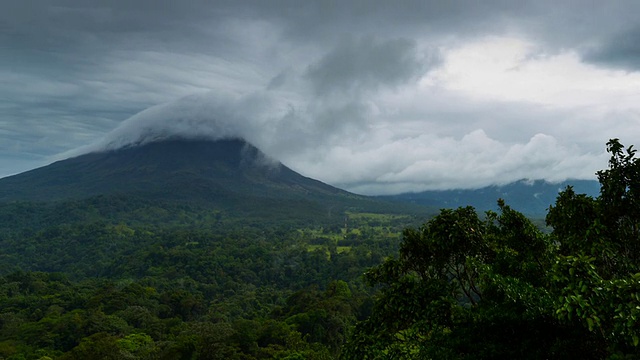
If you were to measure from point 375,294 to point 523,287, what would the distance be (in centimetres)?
997

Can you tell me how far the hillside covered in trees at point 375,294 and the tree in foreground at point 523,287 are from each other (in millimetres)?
27

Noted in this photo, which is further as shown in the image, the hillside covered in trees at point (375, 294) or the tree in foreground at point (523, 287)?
the hillside covered in trees at point (375, 294)

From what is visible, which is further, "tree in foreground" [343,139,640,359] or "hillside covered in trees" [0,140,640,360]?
"hillside covered in trees" [0,140,640,360]

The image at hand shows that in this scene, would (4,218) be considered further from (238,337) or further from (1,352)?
(238,337)

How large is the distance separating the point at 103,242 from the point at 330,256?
8721 centimetres

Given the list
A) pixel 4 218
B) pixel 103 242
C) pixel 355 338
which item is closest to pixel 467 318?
pixel 355 338

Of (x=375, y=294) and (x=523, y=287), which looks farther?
Answer: (x=375, y=294)

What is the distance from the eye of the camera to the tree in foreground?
536cm

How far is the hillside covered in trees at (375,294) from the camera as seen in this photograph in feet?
22.3

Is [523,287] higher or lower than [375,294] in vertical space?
higher

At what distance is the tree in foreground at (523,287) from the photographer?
17.6 feet

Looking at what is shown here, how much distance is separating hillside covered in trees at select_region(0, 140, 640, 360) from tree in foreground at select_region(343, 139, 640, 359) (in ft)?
0.09

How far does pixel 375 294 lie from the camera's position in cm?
1708

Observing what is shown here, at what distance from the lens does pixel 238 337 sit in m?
39.0
